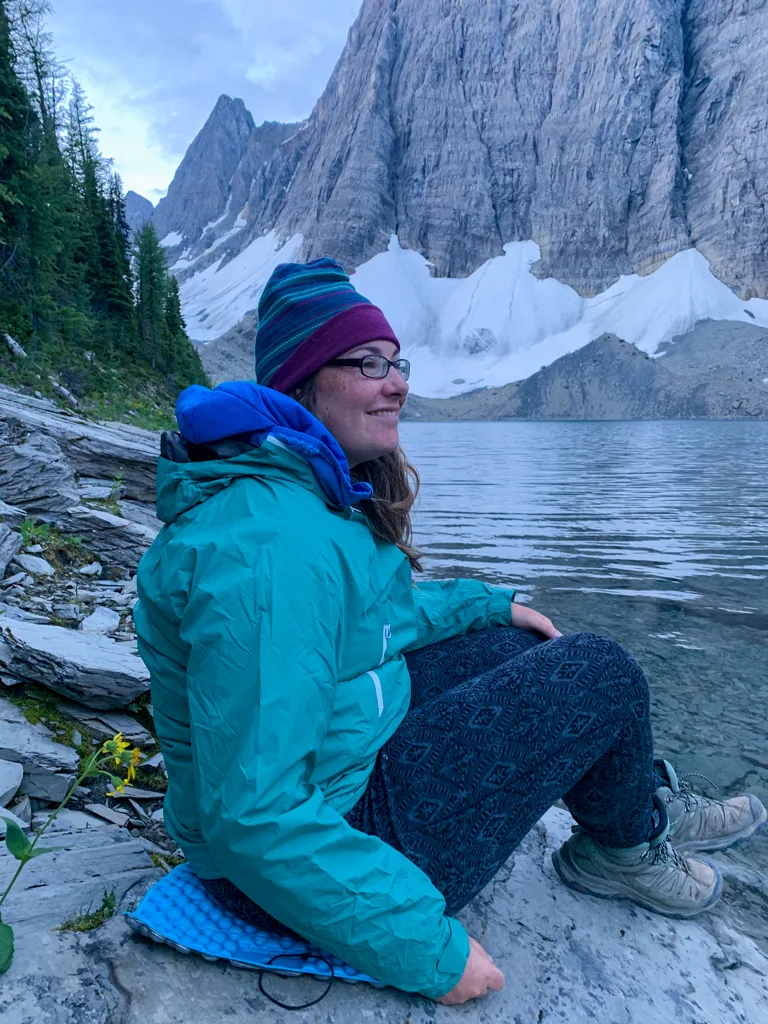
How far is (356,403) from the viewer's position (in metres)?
2.06

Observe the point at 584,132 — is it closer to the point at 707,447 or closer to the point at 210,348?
the point at 210,348

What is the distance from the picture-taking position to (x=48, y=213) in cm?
1888

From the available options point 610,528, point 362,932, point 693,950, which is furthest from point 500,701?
point 610,528

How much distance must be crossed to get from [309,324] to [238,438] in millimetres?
760

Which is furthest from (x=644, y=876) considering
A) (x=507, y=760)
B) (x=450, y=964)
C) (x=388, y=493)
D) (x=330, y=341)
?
(x=330, y=341)

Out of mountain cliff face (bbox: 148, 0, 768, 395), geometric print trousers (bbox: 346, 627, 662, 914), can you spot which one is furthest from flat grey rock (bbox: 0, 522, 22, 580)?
mountain cliff face (bbox: 148, 0, 768, 395)

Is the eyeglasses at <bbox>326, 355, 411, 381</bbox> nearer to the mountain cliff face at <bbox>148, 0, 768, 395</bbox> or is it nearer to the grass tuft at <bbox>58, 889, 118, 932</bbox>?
the grass tuft at <bbox>58, 889, 118, 932</bbox>

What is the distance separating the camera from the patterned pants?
1.61 meters

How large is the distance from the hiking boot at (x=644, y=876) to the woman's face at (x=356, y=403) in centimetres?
143

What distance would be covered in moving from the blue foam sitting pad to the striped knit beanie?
142cm

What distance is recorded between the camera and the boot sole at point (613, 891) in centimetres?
212

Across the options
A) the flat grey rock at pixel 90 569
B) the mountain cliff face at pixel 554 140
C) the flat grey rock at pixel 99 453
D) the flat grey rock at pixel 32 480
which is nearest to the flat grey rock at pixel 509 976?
the flat grey rock at pixel 90 569

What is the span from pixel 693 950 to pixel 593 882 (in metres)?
0.31

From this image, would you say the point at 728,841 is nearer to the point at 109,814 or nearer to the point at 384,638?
the point at 384,638
